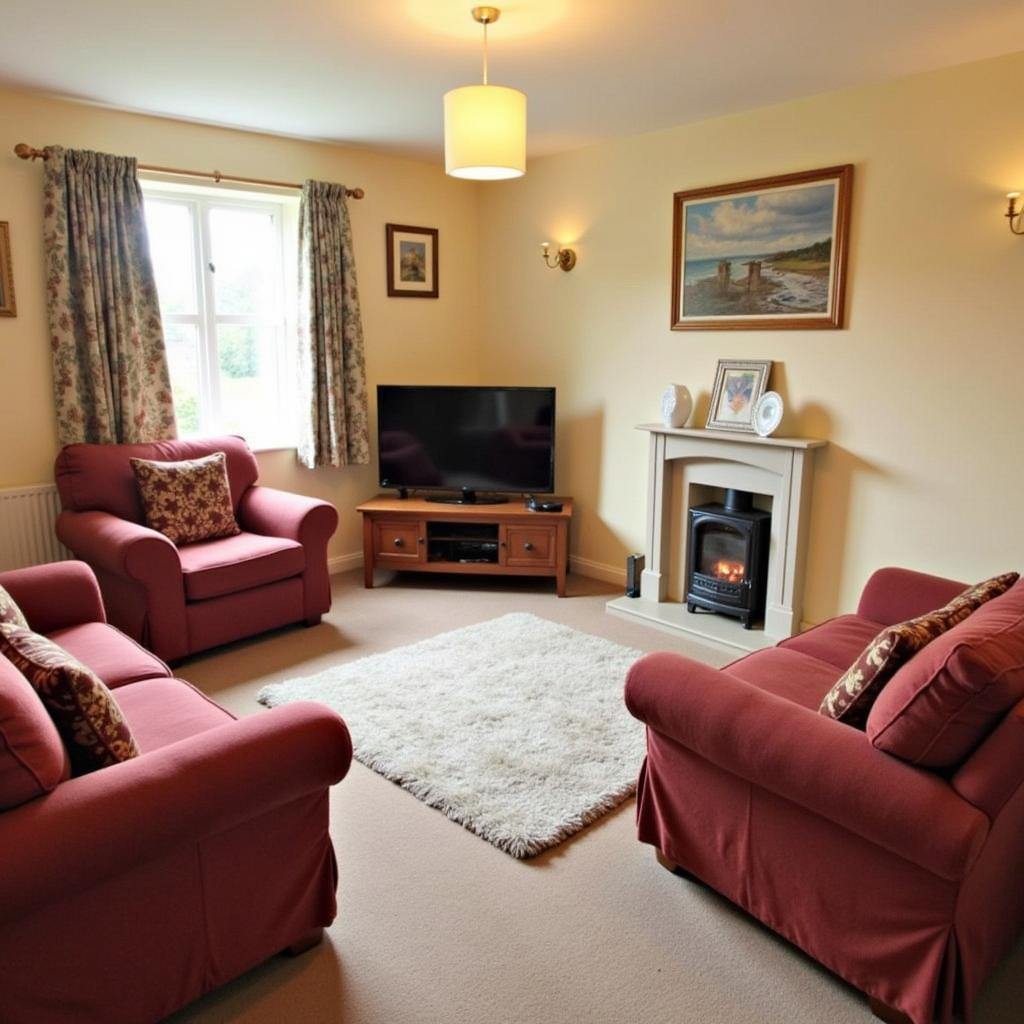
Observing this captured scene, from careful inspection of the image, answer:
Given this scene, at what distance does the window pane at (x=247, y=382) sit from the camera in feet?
15.4

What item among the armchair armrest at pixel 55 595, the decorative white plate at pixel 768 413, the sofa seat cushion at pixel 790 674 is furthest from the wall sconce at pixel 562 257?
the armchair armrest at pixel 55 595

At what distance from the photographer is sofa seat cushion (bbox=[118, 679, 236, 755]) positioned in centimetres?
209

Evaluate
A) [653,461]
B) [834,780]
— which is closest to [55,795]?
[834,780]

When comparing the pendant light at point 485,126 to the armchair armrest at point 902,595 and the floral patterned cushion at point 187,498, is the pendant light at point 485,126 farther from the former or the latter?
the floral patterned cushion at point 187,498

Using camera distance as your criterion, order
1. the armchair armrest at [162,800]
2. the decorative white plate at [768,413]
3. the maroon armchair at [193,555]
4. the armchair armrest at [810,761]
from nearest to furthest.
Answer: the armchair armrest at [162,800]
the armchair armrest at [810,761]
the maroon armchair at [193,555]
the decorative white plate at [768,413]

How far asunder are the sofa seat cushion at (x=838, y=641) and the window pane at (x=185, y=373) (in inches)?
135

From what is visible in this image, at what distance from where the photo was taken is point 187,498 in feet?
13.0

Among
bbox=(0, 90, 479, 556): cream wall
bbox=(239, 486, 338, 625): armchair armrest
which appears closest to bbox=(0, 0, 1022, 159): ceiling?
bbox=(0, 90, 479, 556): cream wall

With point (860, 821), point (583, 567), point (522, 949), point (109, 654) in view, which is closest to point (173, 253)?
point (109, 654)

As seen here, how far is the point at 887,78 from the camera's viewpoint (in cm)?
340

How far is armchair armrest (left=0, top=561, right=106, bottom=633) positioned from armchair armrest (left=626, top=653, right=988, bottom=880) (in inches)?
78.1

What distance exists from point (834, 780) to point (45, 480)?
381 cm

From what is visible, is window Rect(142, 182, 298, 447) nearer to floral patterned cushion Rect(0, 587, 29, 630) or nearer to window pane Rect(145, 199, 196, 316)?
window pane Rect(145, 199, 196, 316)

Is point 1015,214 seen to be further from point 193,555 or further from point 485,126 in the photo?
point 193,555
